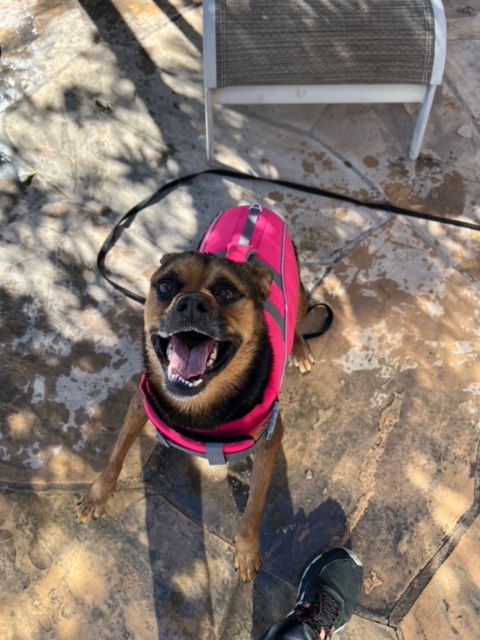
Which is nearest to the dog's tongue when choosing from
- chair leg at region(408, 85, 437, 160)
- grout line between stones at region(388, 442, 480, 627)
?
grout line between stones at region(388, 442, 480, 627)

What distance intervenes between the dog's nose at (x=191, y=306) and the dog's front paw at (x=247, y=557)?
1.49m

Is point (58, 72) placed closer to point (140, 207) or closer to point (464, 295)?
point (140, 207)

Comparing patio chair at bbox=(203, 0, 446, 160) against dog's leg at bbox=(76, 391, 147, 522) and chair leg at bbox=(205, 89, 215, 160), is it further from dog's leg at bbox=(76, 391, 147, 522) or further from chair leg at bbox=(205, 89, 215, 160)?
dog's leg at bbox=(76, 391, 147, 522)

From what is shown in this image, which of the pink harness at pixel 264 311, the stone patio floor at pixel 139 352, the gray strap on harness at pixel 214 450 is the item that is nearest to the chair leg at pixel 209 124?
the stone patio floor at pixel 139 352

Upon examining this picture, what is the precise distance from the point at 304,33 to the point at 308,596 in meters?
3.81

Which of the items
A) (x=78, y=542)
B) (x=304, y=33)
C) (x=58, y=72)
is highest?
(x=58, y=72)

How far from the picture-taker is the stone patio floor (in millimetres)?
3371

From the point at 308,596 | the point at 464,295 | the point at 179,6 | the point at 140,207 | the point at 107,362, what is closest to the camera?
the point at 308,596

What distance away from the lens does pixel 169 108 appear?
503cm

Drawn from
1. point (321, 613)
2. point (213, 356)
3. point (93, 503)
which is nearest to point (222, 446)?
point (213, 356)

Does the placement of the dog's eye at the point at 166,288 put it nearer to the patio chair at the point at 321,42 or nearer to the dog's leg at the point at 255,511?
the dog's leg at the point at 255,511

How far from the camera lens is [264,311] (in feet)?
10.2

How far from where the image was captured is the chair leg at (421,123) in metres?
4.40

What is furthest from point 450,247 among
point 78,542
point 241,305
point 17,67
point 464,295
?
point 17,67
